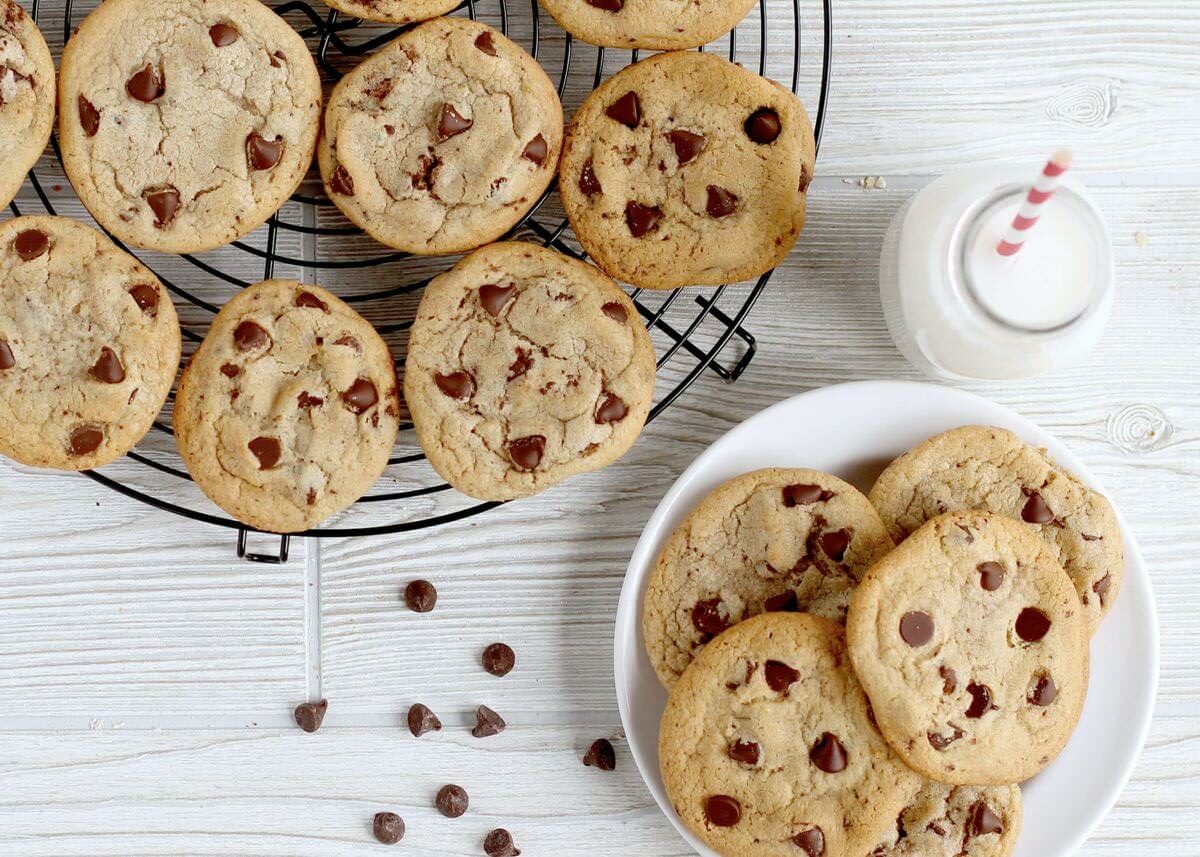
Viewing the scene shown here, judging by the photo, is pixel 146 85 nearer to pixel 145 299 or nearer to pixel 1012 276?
pixel 145 299

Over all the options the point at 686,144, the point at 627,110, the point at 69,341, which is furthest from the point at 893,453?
the point at 69,341

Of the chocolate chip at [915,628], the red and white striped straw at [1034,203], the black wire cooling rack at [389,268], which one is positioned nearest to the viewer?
the red and white striped straw at [1034,203]

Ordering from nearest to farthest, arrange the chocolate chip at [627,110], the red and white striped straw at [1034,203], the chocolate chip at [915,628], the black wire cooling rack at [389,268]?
the red and white striped straw at [1034,203], the chocolate chip at [915,628], the chocolate chip at [627,110], the black wire cooling rack at [389,268]

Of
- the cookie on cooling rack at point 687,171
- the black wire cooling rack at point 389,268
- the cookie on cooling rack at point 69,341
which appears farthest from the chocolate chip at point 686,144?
the cookie on cooling rack at point 69,341

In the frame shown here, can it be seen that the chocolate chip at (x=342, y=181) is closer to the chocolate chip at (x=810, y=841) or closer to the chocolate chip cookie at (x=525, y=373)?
the chocolate chip cookie at (x=525, y=373)

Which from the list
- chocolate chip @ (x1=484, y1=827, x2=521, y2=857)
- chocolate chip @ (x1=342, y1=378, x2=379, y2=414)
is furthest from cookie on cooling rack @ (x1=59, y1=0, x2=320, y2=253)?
chocolate chip @ (x1=484, y1=827, x2=521, y2=857)

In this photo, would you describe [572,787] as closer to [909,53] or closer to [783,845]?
[783,845]

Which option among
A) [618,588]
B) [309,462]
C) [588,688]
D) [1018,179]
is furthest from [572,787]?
[1018,179]
